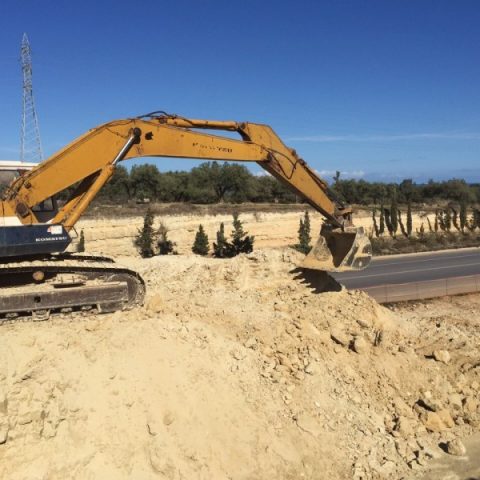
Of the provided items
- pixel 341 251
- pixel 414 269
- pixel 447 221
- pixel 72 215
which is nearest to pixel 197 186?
pixel 447 221

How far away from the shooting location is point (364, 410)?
8617mm

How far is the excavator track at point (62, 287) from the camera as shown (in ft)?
26.9

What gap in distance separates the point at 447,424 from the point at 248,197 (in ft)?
130

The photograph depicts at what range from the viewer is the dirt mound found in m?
6.55

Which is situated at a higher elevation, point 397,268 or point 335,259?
point 335,259

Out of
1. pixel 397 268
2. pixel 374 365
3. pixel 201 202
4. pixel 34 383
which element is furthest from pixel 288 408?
pixel 201 202

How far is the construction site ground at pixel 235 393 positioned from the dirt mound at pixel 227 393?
0.02 meters

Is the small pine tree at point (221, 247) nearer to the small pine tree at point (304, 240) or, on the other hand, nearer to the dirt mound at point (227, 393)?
the small pine tree at point (304, 240)

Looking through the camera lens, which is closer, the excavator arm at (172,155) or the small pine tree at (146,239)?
the excavator arm at (172,155)

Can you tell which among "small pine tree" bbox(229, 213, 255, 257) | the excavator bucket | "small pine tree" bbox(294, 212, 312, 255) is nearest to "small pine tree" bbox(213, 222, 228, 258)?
"small pine tree" bbox(229, 213, 255, 257)

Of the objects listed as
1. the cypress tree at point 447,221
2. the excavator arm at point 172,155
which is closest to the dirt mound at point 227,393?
the excavator arm at point 172,155

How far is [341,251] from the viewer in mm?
12445

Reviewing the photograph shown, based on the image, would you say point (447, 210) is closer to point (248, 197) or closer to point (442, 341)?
point (248, 197)

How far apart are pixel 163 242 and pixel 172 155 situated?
65.9 feet
